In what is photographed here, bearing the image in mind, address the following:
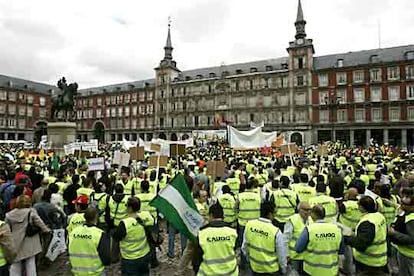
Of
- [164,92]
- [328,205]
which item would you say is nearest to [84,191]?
[328,205]

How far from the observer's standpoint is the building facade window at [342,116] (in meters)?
55.5

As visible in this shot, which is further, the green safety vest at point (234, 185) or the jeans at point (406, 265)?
the green safety vest at point (234, 185)

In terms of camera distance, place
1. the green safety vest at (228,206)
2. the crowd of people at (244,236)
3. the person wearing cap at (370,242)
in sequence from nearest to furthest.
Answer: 1. the crowd of people at (244,236)
2. the person wearing cap at (370,242)
3. the green safety vest at (228,206)

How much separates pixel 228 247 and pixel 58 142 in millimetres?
22347

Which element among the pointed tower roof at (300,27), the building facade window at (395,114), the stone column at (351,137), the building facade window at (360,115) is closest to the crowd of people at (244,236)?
the stone column at (351,137)

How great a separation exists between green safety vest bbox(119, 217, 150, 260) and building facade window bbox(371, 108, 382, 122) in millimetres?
55592

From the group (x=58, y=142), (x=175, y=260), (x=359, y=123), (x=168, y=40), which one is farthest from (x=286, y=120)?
(x=175, y=260)

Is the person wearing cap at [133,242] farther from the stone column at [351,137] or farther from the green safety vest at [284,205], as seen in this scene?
the stone column at [351,137]

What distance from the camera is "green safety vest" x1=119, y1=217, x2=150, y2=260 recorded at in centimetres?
495

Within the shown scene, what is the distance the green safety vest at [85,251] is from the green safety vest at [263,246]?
2.03m

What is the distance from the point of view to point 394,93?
52.1 meters

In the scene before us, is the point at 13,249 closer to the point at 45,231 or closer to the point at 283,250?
the point at 45,231

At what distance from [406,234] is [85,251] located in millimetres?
4433

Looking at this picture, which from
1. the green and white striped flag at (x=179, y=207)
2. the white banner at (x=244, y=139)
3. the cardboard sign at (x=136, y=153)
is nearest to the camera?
the green and white striped flag at (x=179, y=207)
